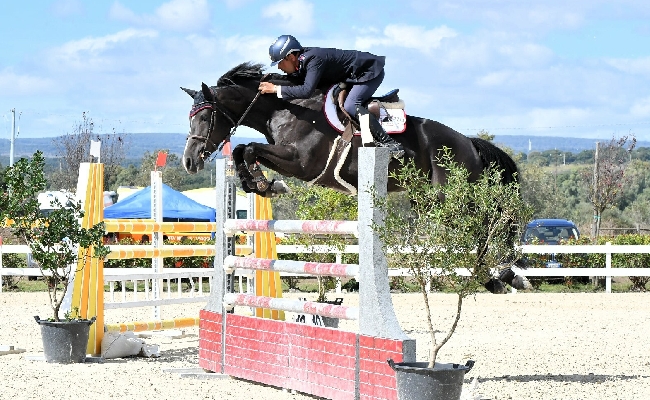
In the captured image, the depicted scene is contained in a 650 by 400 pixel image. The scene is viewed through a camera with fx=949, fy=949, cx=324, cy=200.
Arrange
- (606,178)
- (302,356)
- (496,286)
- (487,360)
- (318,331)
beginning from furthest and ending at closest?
(606,178) < (487,360) < (496,286) < (302,356) < (318,331)

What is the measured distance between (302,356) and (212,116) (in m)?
1.99

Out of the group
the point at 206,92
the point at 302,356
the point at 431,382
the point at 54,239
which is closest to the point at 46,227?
the point at 54,239

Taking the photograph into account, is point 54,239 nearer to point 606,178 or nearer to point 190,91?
point 190,91

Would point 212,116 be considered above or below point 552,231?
above

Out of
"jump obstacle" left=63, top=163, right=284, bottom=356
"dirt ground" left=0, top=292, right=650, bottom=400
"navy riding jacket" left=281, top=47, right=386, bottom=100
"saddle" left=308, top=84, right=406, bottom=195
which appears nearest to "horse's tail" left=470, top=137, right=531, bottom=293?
"dirt ground" left=0, top=292, right=650, bottom=400

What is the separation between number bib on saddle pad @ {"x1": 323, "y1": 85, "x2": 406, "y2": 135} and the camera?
659cm

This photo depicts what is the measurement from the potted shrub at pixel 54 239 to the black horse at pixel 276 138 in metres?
1.07

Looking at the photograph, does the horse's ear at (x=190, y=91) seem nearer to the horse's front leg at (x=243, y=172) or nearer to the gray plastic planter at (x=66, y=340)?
the horse's front leg at (x=243, y=172)

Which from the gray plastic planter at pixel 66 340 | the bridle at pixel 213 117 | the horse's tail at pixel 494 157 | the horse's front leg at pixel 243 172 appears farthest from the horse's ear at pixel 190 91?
the horse's tail at pixel 494 157

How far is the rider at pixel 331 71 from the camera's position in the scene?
249 inches

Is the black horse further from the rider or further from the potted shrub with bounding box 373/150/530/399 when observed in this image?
the potted shrub with bounding box 373/150/530/399

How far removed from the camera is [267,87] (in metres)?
6.62

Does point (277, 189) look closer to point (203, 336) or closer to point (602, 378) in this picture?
point (203, 336)

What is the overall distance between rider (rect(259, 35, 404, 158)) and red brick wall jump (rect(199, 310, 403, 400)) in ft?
4.85
